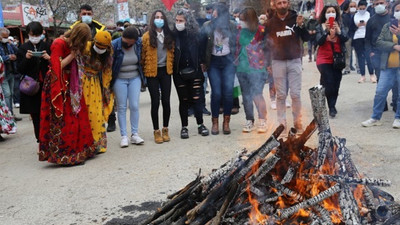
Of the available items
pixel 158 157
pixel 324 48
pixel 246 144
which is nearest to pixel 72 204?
pixel 158 157

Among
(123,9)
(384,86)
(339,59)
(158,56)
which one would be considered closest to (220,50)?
(158,56)

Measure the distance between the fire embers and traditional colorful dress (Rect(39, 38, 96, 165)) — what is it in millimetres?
2564

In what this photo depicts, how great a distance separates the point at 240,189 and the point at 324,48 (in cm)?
486

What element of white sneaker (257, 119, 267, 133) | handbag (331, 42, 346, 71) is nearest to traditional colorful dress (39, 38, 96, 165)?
white sneaker (257, 119, 267, 133)

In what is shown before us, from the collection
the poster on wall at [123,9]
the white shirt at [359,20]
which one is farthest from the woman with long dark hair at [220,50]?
the poster on wall at [123,9]

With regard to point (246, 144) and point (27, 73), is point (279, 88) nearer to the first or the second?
point (246, 144)

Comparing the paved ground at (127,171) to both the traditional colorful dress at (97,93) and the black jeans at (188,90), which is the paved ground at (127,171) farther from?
the black jeans at (188,90)

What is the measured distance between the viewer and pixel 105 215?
388 centimetres

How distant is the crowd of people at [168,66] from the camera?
5.57 metres

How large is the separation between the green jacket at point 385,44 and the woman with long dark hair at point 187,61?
9.66 feet

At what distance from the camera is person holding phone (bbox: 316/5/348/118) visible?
6.99 meters

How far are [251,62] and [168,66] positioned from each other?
1.32m

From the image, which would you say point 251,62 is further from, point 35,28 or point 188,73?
point 35,28

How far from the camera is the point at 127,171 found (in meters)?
5.20
